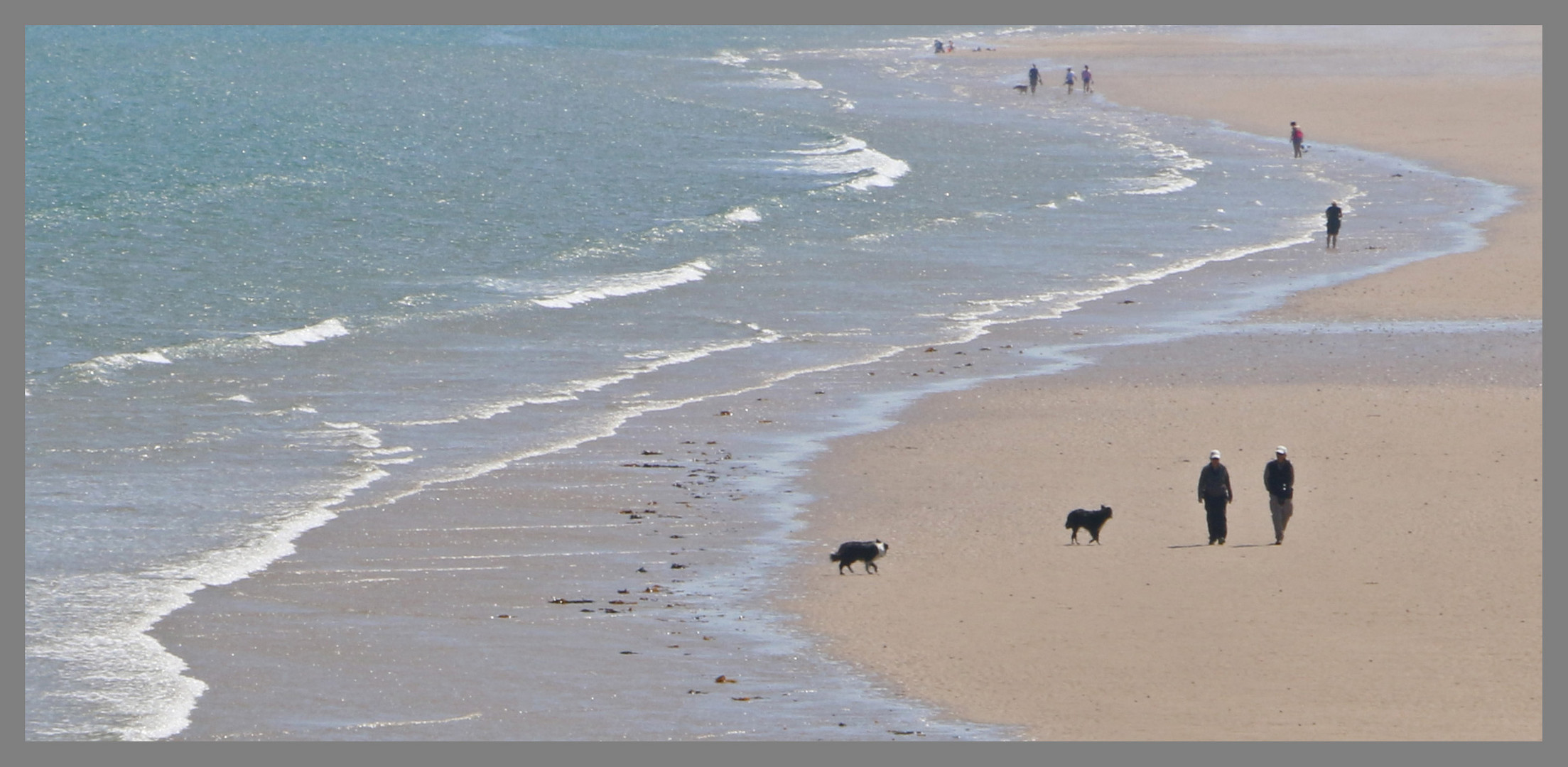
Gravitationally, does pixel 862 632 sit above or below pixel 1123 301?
below

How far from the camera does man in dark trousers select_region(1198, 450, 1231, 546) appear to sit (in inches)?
712

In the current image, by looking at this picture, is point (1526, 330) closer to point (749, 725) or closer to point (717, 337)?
point (717, 337)

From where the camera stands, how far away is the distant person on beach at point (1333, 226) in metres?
38.5

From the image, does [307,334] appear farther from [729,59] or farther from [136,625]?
[729,59]

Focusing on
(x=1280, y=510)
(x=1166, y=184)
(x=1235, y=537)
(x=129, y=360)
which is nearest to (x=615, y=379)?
(x=129, y=360)

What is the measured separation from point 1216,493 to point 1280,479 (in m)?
0.62

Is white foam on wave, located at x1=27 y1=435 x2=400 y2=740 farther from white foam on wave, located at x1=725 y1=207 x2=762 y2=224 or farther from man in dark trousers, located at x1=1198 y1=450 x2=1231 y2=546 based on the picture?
white foam on wave, located at x1=725 y1=207 x2=762 y2=224

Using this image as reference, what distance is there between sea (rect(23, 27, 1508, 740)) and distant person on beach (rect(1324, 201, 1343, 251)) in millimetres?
475

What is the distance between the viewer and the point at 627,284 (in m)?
36.6

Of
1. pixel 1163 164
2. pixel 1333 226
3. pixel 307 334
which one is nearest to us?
pixel 307 334

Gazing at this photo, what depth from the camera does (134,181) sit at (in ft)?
170

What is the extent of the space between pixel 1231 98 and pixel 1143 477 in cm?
5954

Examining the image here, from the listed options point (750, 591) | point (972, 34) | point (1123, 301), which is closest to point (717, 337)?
point (1123, 301)

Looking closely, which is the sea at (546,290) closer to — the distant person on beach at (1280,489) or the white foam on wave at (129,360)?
the white foam on wave at (129,360)
